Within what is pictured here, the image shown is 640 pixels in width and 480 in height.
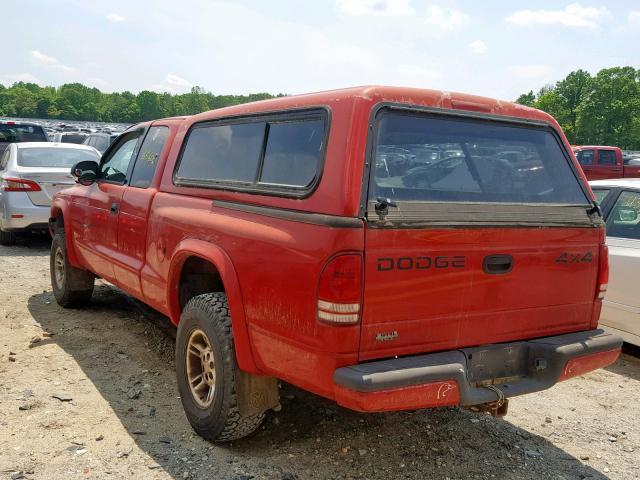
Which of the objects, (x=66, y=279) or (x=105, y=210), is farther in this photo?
(x=66, y=279)

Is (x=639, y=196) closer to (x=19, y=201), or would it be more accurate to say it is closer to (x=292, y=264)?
(x=292, y=264)

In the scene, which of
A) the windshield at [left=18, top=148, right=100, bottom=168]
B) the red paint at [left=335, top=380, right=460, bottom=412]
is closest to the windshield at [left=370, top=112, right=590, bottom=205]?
the red paint at [left=335, top=380, right=460, bottom=412]

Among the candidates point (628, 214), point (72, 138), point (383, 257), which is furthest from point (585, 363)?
point (72, 138)

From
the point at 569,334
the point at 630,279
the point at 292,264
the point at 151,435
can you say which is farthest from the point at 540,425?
the point at 151,435

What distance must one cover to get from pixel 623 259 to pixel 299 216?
346 cm

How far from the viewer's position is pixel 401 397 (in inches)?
98.3

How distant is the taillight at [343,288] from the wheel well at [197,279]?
4.28 feet

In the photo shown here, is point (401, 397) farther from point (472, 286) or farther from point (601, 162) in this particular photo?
point (601, 162)

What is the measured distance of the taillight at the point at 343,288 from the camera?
96.8 inches

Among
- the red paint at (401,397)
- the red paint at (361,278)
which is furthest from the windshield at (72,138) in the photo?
the red paint at (401,397)

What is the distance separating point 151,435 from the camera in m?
3.44

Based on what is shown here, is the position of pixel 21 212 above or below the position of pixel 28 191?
below

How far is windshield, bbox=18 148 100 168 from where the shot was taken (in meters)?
9.14

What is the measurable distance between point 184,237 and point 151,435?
1185 millimetres
